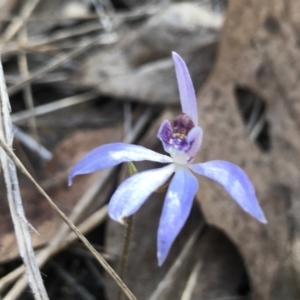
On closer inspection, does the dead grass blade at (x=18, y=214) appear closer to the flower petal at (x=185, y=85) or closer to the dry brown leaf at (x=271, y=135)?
the flower petal at (x=185, y=85)

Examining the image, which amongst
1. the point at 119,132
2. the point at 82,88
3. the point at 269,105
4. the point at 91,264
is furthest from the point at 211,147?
the point at 82,88

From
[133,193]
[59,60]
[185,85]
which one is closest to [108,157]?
[133,193]

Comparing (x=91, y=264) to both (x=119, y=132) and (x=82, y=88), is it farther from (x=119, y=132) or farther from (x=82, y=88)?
(x=82, y=88)

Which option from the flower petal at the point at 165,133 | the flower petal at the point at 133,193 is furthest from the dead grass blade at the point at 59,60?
the flower petal at the point at 133,193

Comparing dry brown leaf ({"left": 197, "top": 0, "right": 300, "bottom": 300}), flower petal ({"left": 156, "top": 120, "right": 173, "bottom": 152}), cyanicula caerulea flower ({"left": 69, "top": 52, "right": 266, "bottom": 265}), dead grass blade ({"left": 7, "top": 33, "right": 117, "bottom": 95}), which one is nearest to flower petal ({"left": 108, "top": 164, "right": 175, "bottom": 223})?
cyanicula caerulea flower ({"left": 69, "top": 52, "right": 266, "bottom": 265})

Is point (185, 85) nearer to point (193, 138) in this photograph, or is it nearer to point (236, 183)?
point (193, 138)

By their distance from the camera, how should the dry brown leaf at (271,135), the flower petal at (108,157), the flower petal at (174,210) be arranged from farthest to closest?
the dry brown leaf at (271,135) < the flower petal at (108,157) < the flower petal at (174,210)
